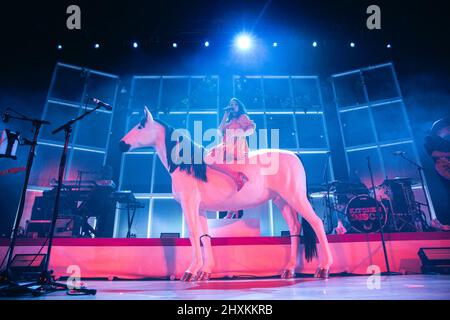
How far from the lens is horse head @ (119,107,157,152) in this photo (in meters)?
3.31

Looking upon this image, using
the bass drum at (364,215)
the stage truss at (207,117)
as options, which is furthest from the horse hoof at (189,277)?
the stage truss at (207,117)

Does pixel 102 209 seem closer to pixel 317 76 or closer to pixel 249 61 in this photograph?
pixel 249 61

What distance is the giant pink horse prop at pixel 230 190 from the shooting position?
115 inches

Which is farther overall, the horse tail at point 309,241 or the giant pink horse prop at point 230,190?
the horse tail at point 309,241

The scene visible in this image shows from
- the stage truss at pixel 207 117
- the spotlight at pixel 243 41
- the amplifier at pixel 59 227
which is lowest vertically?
the amplifier at pixel 59 227

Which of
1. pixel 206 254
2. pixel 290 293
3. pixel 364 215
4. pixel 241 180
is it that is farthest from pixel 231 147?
pixel 364 215

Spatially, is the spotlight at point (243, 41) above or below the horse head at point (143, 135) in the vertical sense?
above

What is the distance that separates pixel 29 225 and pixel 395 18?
32.2 feet

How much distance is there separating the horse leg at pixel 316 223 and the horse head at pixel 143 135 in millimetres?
1832

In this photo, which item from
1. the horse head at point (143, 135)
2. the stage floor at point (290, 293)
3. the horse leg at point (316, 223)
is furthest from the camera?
the horse head at point (143, 135)

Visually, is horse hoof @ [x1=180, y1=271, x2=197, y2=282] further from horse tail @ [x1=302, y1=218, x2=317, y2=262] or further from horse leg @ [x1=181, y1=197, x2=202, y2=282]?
horse tail @ [x1=302, y1=218, x2=317, y2=262]

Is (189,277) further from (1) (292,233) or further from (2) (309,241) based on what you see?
(2) (309,241)

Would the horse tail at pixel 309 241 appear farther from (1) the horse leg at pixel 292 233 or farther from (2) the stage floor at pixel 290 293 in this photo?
(2) the stage floor at pixel 290 293

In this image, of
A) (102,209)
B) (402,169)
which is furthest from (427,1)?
(102,209)
